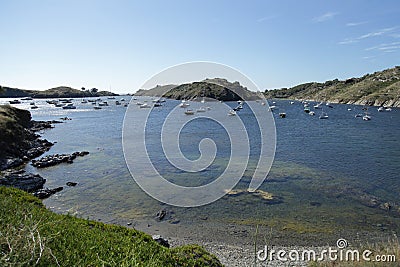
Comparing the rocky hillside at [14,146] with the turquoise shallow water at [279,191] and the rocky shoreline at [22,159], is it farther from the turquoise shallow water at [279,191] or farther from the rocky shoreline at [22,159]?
the turquoise shallow water at [279,191]

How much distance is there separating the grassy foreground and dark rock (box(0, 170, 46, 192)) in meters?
14.0

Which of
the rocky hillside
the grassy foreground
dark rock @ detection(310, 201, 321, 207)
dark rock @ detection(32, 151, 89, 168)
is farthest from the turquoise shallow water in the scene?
the grassy foreground

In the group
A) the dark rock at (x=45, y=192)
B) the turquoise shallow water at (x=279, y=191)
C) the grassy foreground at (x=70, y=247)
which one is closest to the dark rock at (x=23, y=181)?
the dark rock at (x=45, y=192)

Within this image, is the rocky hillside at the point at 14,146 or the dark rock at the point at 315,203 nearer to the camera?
the dark rock at the point at 315,203

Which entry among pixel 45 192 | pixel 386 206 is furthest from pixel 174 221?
pixel 386 206

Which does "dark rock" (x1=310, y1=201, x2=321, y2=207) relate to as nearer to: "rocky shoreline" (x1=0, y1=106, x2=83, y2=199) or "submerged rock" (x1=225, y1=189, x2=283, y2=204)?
"submerged rock" (x1=225, y1=189, x2=283, y2=204)

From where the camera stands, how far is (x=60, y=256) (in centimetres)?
502

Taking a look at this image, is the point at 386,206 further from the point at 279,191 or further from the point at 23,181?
the point at 23,181

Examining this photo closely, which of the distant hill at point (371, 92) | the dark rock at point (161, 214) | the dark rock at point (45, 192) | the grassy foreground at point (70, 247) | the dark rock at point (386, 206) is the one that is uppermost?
the distant hill at point (371, 92)

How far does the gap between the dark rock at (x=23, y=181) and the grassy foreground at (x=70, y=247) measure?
14.0 metres

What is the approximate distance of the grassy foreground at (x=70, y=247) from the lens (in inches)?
160

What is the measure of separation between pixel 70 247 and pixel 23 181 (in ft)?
64.7

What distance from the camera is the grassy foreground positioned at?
407 cm

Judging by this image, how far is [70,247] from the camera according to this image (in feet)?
18.1
